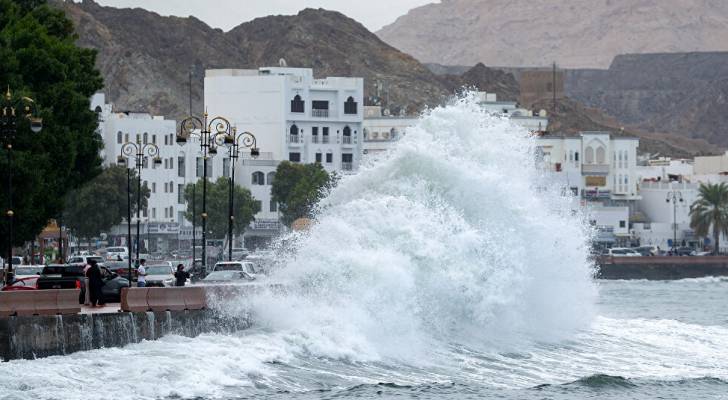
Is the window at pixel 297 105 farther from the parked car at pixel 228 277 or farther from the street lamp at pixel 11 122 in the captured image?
the street lamp at pixel 11 122

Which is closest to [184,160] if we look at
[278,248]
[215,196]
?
[215,196]

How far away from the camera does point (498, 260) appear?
4669cm

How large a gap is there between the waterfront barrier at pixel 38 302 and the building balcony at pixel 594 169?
129929 mm

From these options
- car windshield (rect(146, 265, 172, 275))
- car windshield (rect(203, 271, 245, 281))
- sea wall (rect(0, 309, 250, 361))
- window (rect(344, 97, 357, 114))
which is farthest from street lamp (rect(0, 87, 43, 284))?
window (rect(344, 97, 357, 114))

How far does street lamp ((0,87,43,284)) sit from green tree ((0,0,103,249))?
1484 millimetres

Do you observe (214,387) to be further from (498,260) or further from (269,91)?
(269,91)

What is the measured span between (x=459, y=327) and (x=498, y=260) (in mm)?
2823

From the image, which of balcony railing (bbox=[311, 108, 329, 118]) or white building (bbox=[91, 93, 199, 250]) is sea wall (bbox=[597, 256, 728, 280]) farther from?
white building (bbox=[91, 93, 199, 250])

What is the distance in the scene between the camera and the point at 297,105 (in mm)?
141500

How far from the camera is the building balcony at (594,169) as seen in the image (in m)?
165

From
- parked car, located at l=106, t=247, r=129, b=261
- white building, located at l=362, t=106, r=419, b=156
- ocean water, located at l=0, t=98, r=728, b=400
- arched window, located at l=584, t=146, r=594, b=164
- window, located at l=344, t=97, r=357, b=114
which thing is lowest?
parked car, located at l=106, t=247, r=129, b=261

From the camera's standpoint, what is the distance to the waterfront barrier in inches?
1398

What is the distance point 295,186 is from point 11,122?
8130 cm

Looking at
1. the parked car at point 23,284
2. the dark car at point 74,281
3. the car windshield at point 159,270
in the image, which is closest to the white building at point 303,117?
the car windshield at point 159,270
